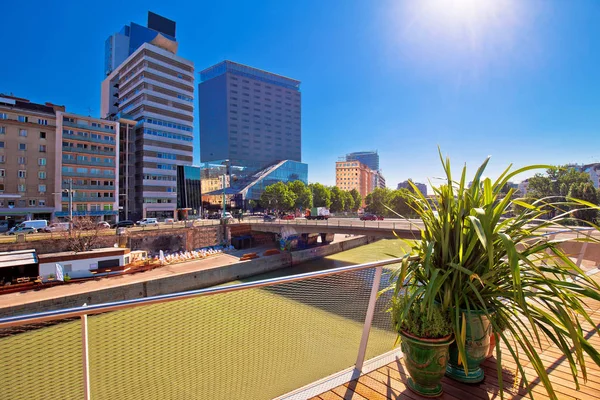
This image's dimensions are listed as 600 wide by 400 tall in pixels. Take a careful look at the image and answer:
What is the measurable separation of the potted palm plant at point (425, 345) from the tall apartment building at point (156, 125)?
172 ft

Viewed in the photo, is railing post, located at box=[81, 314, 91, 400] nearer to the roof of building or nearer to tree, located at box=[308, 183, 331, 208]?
the roof of building

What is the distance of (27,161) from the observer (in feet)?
121

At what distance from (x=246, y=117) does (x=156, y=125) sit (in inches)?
2514

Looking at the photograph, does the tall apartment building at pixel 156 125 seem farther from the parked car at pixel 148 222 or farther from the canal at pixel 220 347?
the canal at pixel 220 347

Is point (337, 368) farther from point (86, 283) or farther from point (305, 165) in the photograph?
point (305, 165)

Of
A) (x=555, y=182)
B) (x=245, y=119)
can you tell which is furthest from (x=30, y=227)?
(x=245, y=119)

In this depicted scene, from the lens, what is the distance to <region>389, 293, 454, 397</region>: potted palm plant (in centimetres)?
199

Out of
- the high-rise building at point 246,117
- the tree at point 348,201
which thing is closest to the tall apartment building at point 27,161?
the tree at point 348,201

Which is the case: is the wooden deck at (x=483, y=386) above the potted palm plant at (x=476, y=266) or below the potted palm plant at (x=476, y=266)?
below

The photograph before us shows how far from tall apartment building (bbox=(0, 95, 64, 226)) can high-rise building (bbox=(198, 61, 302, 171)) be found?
224 ft

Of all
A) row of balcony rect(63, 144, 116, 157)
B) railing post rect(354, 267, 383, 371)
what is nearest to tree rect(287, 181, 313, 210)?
row of balcony rect(63, 144, 116, 157)

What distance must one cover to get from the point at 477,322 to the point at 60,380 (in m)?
3.28

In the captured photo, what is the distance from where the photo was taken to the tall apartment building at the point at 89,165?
3860cm

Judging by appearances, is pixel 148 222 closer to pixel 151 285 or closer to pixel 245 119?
pixel 151 285
